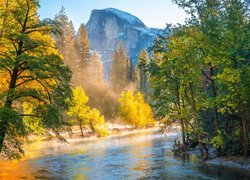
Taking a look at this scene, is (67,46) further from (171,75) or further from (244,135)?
(244,135)

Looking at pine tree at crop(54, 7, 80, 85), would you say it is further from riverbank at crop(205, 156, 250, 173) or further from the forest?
riverbank at crop(205, 156, 250, 173)

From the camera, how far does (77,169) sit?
2803cm

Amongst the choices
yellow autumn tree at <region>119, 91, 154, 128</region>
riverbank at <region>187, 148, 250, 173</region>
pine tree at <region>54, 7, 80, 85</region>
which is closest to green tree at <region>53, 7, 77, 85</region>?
pine tree at <region>54, 7, 80, 85</region>

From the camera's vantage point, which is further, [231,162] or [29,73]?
[231,162]

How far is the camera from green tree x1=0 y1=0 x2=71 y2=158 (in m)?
19.1

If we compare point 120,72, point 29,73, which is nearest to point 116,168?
point 29,73

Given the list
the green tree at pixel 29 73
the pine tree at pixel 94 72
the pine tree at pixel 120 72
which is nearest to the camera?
the green tree at pixel 29 73

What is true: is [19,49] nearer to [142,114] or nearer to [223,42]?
[223,42]

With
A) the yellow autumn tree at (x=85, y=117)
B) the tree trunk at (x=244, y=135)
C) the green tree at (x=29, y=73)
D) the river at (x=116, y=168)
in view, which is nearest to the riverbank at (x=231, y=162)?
the tree trunk at (x=244, y=135)

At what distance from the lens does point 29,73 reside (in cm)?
2158

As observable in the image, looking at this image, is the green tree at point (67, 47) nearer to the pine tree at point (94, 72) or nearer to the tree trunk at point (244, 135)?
the pine tree at point (94, 72)

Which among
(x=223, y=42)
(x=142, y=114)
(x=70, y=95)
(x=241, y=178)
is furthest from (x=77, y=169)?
(x=142, y=114)

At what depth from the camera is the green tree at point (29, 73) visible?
19.1 m

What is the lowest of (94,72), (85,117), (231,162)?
(231,162)
